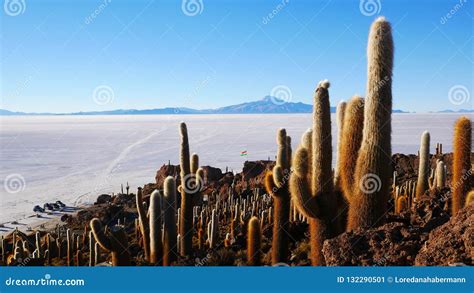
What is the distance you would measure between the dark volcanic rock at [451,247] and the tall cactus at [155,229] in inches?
186

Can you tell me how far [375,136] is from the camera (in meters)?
7.43

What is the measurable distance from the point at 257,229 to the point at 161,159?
38.0 metres

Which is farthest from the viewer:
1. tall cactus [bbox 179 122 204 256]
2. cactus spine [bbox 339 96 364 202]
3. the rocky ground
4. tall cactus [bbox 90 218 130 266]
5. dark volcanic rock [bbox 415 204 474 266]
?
tall cactus [bbox 179 122 204 256]

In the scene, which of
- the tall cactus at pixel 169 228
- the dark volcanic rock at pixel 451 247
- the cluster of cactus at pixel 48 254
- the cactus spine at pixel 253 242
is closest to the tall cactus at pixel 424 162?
the cactus spine at pixel 253 242

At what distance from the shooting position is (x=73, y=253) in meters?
13.6

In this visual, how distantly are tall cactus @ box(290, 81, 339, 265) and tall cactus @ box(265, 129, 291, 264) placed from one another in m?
0.79

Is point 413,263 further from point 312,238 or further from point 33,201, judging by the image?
point 33,201

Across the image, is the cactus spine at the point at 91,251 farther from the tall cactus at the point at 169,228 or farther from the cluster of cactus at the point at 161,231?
the tall cactus at the point at 169,228

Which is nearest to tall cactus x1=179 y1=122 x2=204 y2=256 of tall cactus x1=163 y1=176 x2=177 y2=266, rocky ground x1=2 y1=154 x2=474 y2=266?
rocky ground x1=2 y1=154 x2=474 y2=266

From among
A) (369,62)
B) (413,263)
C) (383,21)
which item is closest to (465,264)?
(413,263)

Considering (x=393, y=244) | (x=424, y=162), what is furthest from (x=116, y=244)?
(x=424, y=162)

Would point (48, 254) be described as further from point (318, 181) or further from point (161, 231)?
point (318, 181)

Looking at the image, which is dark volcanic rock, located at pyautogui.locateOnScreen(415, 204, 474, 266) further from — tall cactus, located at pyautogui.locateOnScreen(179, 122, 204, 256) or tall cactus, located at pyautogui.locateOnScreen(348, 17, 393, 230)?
tall cactus, located at pyautogui.locateOnScreen(179, 122, 204, 256)

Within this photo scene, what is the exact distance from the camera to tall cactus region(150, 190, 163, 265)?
923cm
